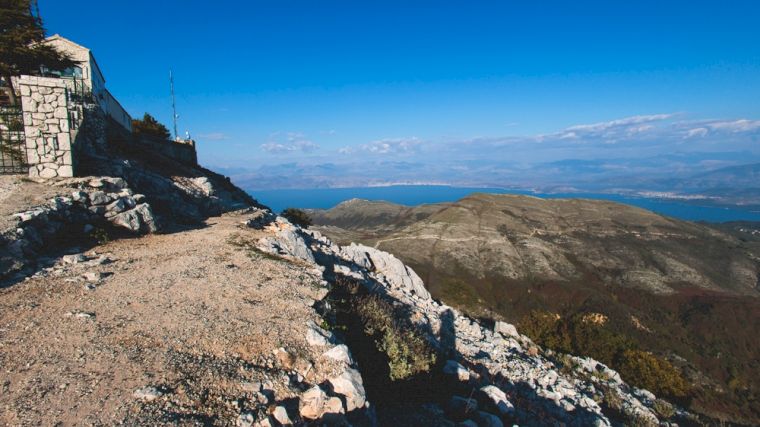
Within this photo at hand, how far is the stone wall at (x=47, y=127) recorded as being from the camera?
13883 millimetres

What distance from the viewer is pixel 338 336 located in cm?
936

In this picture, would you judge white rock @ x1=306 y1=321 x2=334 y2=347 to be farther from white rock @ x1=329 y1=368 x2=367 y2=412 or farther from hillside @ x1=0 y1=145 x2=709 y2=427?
white rock @ x1=329 y1=368 x2=367 y2=412

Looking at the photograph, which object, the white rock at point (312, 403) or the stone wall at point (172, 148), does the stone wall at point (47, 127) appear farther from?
the stone wall at point (172, 148)

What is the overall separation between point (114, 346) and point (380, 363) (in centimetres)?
585

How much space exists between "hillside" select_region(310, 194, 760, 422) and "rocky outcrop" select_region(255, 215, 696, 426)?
8480 millimetres

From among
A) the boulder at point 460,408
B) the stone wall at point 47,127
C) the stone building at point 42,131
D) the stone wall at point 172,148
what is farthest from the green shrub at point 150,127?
the boulder at point 460,408

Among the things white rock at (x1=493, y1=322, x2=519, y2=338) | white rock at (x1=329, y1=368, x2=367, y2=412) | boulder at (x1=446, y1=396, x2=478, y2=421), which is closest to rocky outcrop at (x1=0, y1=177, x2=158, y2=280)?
white rock at (x1=329, y1=368, x2=367, y2=412)

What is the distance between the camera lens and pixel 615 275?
73.6 metres

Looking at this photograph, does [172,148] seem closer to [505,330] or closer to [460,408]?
[505,330]

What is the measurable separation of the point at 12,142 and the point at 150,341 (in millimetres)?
13664

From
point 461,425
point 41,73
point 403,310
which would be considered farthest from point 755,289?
point 41,73

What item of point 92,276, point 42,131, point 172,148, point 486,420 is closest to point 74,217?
point 42,131

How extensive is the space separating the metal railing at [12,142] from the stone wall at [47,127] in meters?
1.36

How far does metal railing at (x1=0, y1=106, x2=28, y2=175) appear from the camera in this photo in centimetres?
1515
